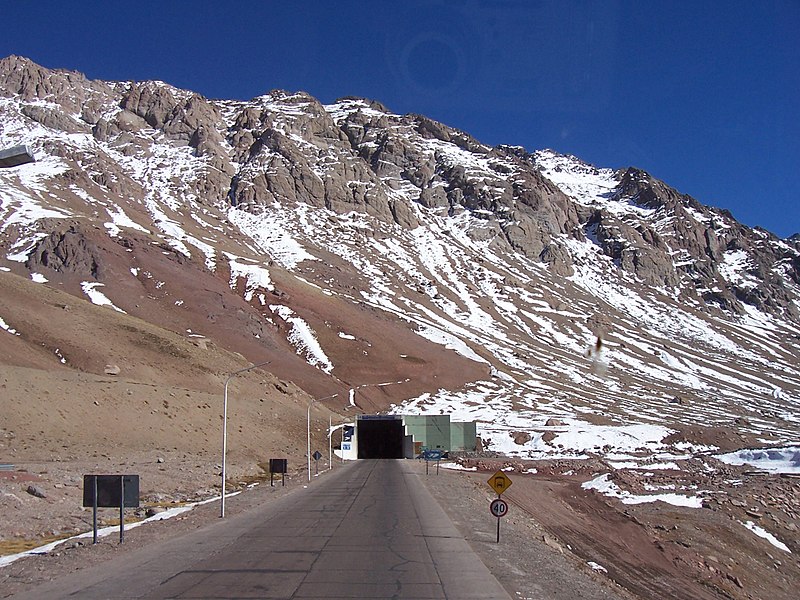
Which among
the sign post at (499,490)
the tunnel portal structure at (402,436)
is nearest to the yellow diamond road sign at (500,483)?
the sign post at (499,490)

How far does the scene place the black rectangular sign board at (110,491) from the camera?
20391mm

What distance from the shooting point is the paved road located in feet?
48.2

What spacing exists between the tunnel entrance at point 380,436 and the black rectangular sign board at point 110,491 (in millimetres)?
70799

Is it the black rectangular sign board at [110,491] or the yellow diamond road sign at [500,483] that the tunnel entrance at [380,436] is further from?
the black rectangular sign board at [110,491]

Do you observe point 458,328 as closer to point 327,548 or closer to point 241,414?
point 241,414

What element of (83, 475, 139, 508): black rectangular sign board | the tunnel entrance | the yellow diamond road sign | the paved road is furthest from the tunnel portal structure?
(83, 475, 139, 508): black rectangular sign board

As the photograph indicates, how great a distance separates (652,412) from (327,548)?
115 meters

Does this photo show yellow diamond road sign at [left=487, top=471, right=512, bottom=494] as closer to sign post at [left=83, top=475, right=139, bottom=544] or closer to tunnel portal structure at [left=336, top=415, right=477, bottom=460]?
sign post at [left=83, top=475, right=139, bottom=544]

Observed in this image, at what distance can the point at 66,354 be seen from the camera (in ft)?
230

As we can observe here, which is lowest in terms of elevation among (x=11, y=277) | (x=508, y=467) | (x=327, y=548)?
(x=508, y=467)

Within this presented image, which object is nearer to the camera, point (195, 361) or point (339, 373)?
point (195, 361)

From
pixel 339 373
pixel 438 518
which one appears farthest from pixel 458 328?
pixel 438 518

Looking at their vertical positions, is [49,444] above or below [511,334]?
below

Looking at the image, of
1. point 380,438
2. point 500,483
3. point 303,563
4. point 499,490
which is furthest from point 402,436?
point 303,563
